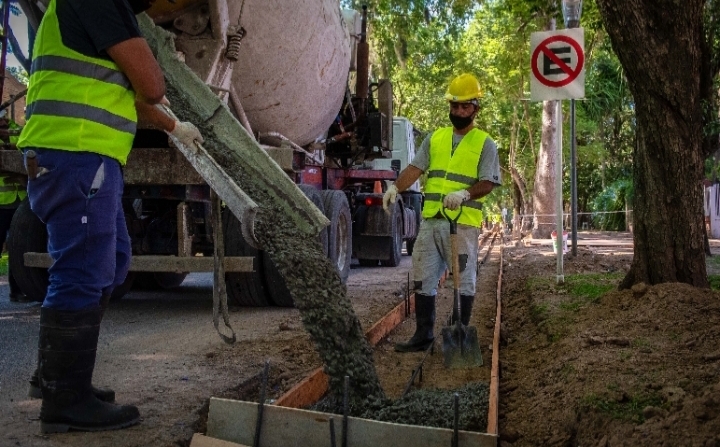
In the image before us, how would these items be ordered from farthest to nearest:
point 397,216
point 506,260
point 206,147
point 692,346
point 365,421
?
point 506,260 < point 397,216 < point 206,147 < point 692,346 < point 365,421

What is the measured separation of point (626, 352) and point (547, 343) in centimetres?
123

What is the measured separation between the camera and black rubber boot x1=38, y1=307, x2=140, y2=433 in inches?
144

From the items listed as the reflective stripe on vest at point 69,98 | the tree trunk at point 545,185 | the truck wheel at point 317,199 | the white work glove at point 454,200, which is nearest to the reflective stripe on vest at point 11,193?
the truck wheel at point 317,199

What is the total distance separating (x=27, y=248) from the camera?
25.0 feet

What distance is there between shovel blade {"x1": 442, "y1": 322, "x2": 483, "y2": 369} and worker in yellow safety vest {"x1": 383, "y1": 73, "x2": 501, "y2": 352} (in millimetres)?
259

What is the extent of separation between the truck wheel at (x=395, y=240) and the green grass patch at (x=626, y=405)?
9442mm

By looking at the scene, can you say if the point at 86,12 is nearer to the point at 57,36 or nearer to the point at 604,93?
the point at 57,36

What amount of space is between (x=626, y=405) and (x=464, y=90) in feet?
9.74

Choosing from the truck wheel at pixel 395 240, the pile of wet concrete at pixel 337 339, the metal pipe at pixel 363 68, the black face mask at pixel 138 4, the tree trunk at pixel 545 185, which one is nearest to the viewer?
the pile of wet concrete at pixel 337 339

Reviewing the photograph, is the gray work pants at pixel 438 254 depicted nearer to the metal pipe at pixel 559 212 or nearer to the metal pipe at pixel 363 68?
the metal pipe at pixel 559 212

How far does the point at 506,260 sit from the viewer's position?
14984 mm

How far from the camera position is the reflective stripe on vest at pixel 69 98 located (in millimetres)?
3650

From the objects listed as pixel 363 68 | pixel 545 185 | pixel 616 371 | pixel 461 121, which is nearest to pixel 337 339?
pixel 616 371

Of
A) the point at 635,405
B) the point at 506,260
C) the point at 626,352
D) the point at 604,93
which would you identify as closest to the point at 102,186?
the point at 635,405
